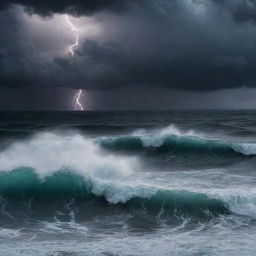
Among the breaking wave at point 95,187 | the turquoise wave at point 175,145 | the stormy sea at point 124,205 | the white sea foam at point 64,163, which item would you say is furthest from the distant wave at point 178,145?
the breaking wave at point 95,187

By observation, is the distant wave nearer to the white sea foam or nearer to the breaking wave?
the white sea foam

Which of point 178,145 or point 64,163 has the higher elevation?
point 178,145

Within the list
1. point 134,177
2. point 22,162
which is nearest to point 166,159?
point 134,177

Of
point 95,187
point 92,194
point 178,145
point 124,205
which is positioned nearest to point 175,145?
point 178,145

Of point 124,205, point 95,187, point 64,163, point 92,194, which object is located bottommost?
point 124,205

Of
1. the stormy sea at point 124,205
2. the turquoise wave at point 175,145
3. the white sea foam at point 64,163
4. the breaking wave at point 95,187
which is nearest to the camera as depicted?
the stormy sea at point 124,205

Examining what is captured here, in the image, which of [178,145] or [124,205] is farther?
[178,145]

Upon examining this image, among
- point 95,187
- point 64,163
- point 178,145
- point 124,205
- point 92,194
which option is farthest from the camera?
point 178,145

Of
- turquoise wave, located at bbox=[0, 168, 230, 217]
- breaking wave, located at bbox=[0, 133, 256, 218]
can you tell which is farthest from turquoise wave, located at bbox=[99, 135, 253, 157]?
turquoise wave, located at bbox=[0, 168, 230, 217]

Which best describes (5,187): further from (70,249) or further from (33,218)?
(70,249)

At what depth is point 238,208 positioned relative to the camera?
14.1 metres

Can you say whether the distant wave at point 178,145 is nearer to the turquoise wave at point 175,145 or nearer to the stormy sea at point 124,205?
the turquoise wave at point 175,145

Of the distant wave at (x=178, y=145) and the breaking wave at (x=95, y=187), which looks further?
the distant wave at (x=178, y=145)

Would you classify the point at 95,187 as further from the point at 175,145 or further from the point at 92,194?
the point at 175,145
